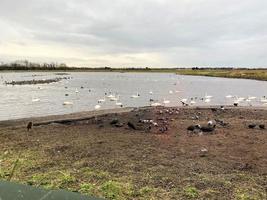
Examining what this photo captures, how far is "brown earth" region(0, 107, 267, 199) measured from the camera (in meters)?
7.93

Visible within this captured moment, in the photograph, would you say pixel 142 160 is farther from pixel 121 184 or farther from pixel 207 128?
pixel 207 128

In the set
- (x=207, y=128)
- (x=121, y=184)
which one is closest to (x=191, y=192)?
(x=121, y=184)

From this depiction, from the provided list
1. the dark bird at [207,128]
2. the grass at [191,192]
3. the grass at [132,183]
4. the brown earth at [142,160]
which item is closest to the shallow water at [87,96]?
the brown earth at [142,160]

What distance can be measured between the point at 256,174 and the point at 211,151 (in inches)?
97.7

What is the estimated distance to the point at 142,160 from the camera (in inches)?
403

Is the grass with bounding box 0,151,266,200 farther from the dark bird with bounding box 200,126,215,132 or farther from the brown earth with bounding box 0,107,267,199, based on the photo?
the dark bird with bounding box 200,126,215,132

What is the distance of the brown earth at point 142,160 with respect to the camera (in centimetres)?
793

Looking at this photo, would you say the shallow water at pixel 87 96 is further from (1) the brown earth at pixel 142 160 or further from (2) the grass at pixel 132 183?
(2) the grass at pixel 132 183

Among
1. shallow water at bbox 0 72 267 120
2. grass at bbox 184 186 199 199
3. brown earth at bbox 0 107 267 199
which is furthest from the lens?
shallow water at bbox 0 72 267 120

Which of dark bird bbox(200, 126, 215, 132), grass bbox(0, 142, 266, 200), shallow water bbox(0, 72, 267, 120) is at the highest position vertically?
grass bbox(0, 142, 266, 200)

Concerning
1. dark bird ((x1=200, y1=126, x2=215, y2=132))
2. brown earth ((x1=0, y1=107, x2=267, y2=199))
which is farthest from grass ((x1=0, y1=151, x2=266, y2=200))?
→ dark bird ((x1=200, y1=126, x2=215, y2=132))

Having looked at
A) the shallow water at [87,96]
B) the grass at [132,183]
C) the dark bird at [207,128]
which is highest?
the grass at [132,183]

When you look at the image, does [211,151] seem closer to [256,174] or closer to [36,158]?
[256,174]

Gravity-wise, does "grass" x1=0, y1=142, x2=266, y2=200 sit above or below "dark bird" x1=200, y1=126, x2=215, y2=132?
above
